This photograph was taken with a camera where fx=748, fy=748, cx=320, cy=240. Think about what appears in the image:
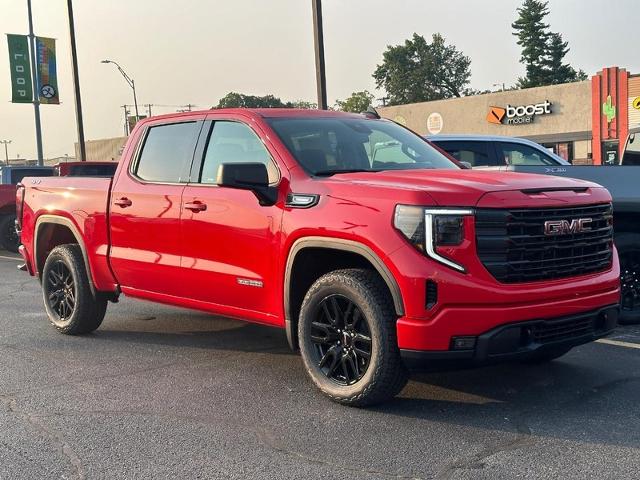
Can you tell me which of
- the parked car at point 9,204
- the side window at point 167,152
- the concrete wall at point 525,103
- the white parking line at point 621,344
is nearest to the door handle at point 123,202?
the side window at point 167,152

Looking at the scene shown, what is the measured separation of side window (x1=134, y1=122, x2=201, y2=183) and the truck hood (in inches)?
60.7

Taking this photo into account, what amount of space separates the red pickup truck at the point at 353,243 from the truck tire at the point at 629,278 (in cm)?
170

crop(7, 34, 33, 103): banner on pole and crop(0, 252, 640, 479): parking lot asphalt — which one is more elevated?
crop(7, 34, 33, 103): banner on pole

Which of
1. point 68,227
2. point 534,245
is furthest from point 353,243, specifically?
point 68,227

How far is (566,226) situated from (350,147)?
172 cm

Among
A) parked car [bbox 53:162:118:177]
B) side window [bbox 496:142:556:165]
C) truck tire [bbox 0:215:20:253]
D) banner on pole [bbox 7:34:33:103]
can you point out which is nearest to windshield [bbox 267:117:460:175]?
side window [bbox 496:142:556:165]

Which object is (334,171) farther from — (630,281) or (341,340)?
(630,281)

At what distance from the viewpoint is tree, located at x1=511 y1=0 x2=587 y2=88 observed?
3155 inches

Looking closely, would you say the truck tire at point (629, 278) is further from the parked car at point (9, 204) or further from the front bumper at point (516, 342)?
the parked car at point (9, 204)

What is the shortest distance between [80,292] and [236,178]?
2689mm

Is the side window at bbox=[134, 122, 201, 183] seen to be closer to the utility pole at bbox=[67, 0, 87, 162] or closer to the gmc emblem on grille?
the gmc emblem on grille

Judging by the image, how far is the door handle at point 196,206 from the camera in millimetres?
5406

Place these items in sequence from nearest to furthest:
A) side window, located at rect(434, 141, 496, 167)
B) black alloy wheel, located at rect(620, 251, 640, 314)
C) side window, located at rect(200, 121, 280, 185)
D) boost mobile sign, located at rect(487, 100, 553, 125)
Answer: side window, located at rect(200, 121, 280, 185) → black alloy wheel, located at rect(620, 251, 640, 314) → side window, located at rect(434, 141, 496, 167) → boost mobile sign, located at rect(487, 100, 553, 125)

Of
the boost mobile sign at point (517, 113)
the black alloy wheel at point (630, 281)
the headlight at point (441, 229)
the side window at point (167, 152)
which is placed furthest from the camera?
the boost mobile sign at point (517, 113)
